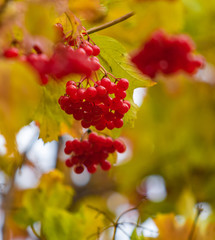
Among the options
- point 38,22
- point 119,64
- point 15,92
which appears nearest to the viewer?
point 15,92

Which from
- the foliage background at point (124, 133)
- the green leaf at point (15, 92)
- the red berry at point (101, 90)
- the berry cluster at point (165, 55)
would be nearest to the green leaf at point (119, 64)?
the foliage background at point (124, 133)

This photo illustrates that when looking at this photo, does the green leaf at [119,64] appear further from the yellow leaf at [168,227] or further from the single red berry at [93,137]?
the yellow leaf at [168,227]

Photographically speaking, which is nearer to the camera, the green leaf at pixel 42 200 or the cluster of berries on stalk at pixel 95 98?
the cluster of berries on stalk at pixel 95 98

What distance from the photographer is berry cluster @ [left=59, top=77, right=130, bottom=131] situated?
46.7 inches

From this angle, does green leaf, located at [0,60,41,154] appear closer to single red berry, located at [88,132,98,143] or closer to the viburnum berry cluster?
the viburnum berry cluster

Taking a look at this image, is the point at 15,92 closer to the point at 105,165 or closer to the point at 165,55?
the point at 105,165

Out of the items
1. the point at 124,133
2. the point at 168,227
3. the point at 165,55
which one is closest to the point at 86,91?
the point at 168,227

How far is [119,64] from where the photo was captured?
1.42 metres

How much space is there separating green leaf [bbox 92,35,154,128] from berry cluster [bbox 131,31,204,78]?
900 millimetres

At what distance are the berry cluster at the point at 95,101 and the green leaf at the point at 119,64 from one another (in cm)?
17

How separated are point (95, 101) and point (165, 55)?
4.14 ft

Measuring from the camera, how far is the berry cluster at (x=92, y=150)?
159 cm

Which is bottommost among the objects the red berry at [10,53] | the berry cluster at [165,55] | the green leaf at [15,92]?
the berry cluster at [165,55]

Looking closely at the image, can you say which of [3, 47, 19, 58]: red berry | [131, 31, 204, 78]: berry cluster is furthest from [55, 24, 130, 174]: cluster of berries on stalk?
[131, 31, 204, 78]: berry cluster
